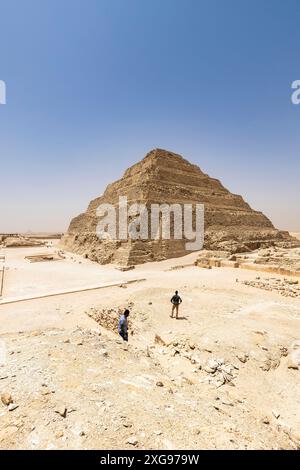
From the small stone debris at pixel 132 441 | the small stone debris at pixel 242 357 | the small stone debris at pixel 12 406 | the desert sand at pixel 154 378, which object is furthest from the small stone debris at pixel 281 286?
the small stone debris at pixel 12 406

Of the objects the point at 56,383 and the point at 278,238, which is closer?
the point at 56,383

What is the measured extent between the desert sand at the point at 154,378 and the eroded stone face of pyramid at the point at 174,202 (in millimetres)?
12354

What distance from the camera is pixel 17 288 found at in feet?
41.3

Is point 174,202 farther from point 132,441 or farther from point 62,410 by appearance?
point 132,441

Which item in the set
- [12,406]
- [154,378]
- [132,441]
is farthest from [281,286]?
[12,406]

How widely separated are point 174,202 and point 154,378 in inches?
965

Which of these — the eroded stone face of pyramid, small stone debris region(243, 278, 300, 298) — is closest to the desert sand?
small stone debris region(243, 278, 300, 298)

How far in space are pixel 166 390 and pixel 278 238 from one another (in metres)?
34.5

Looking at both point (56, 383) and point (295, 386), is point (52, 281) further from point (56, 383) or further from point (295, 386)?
point (295, 386)

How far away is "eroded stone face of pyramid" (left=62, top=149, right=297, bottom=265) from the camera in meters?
22.6

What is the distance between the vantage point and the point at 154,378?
13.4ft

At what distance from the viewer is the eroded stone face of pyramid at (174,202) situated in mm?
22609

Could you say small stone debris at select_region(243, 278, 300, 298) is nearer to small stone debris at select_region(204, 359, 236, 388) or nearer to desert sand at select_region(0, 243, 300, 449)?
desert sand at select_region(0, 243, 300, 449)
